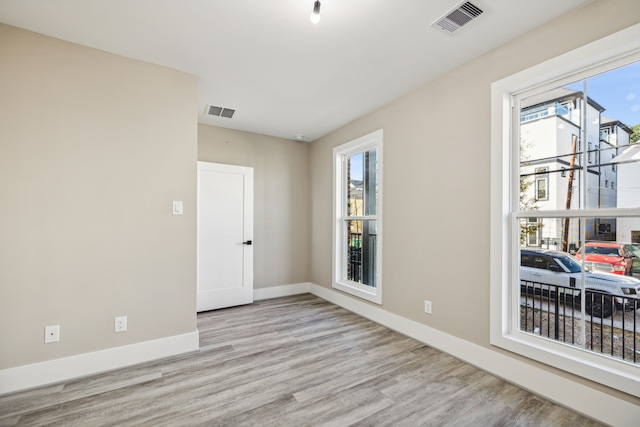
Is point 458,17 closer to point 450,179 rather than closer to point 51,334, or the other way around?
point 450,179

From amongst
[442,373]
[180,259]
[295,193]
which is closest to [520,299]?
[442,373]

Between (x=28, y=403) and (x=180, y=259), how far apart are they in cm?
136

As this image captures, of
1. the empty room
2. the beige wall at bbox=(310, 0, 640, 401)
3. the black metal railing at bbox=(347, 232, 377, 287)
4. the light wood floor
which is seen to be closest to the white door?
the empty room

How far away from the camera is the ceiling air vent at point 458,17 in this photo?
6.48 feet

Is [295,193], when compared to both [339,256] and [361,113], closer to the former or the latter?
[339,256]

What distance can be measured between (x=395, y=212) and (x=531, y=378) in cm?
188

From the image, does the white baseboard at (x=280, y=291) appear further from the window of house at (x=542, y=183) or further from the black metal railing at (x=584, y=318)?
the window of house at (x=542, y=183)

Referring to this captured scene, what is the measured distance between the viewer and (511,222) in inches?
95.7

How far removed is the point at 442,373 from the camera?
244cm

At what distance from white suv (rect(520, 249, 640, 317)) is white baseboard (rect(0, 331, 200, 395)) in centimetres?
303

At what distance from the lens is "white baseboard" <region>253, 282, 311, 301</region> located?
4.70 metres

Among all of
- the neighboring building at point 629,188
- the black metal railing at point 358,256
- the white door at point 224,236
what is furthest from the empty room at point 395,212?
the white door at point 224,236

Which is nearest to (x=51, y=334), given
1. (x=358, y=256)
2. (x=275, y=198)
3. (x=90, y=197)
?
(x=90, y=197)

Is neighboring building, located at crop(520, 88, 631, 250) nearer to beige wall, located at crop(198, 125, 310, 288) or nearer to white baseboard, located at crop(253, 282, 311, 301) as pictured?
beige wall, located at crop(198, 125, 310, 288)
